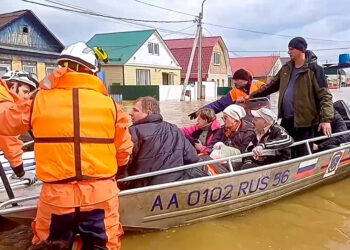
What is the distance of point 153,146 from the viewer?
143 inches

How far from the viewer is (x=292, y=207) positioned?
489 cm

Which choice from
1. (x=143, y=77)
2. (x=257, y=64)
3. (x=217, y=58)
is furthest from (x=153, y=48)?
(x=257, y=64)

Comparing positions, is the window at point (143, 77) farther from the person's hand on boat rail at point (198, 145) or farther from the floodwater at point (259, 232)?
the floodwater at point (259, 232)

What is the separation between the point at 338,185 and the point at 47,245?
4.59m

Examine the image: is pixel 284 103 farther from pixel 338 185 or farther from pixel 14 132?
pixel 14 132

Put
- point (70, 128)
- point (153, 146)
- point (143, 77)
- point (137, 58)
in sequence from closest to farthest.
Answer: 1. point (70, 128)
2. point (153, 146)
3. point (137, 58)
4. point (143, 77)

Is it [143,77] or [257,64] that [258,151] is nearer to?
[143,77]

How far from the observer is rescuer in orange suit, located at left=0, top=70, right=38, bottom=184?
3.87 meters

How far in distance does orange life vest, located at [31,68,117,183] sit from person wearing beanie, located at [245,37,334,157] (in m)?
3.20

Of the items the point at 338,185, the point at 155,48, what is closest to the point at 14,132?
the point at 338,185

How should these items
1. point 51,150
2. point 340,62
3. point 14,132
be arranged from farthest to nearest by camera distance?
1. point 340,62
2. point 14,132
3. point 51,150

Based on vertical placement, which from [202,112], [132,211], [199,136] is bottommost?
[132,211]

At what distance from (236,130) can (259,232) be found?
1.45m

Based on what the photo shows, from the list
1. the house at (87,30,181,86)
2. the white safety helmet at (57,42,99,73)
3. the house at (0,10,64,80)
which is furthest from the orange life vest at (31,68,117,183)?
the house at (87,30,181,86)
